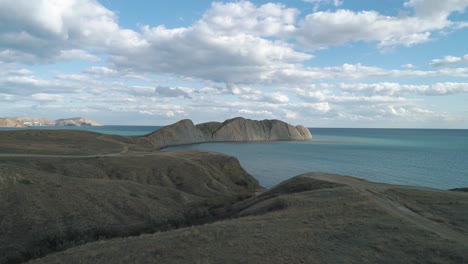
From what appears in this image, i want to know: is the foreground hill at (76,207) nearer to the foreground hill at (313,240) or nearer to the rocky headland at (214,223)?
the rocky headland at (214,223)

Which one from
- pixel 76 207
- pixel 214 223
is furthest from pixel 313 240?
pixel 76 207

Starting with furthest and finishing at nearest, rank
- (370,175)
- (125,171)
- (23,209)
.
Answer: (370,175) < (125,171) < (23,209)

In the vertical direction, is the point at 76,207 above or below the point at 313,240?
below

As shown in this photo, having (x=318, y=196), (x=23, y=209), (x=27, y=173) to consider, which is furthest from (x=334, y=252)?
(x=27, y=173)

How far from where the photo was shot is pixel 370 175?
73.8m

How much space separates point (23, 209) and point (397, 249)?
25.1 meters

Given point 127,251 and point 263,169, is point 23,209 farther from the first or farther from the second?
point 263,169

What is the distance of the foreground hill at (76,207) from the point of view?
22.7 m

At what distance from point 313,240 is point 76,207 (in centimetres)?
2061

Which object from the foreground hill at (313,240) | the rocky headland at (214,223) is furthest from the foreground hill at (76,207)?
the foreground hill at (313,240)

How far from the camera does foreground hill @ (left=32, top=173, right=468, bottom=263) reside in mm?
14219

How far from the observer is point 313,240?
16.0 metres

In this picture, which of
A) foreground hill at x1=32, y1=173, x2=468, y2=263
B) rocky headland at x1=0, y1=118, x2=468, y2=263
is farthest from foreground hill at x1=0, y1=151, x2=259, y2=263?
foreground hill at x1=32, y1=173, x2=468, y2=263

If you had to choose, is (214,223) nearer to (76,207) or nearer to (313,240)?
(313,240)
